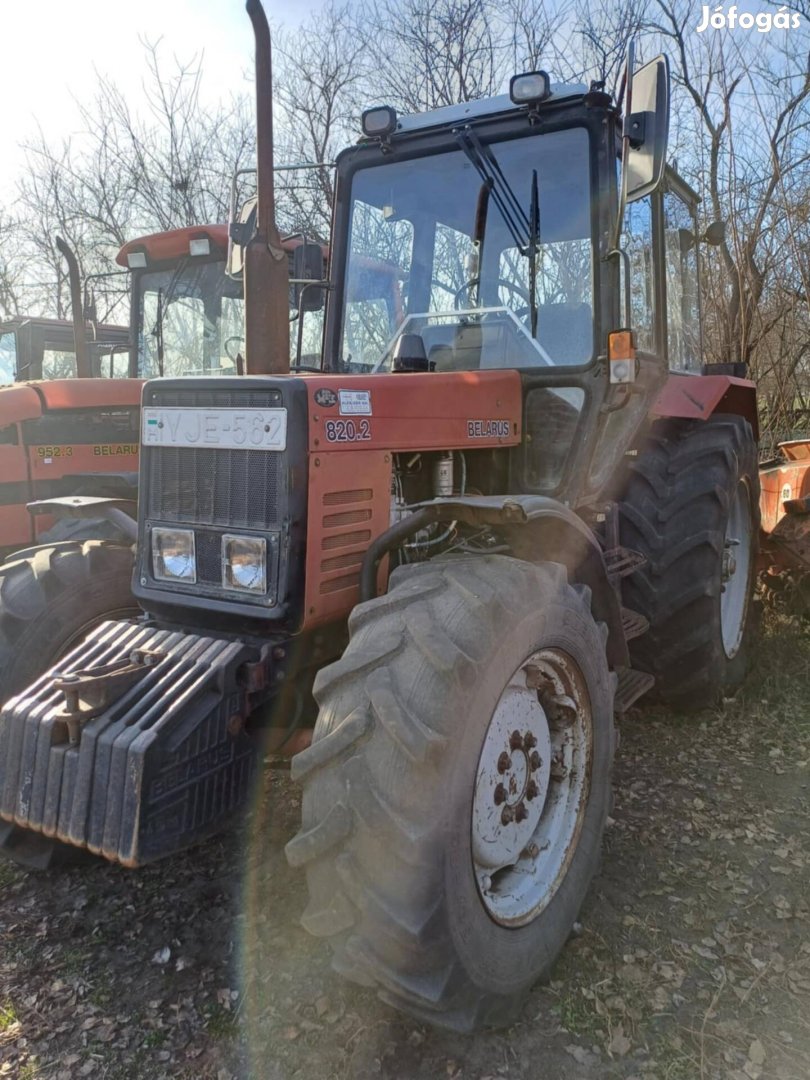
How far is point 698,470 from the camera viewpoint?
387cm

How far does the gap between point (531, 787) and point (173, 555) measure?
1258 mm

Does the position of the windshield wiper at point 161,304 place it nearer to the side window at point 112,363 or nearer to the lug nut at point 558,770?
the side window at point 112,363

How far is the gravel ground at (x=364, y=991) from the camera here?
203 cm

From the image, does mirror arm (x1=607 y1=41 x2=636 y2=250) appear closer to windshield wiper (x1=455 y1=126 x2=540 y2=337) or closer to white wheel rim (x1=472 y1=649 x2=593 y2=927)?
windshield wiper (x1=455 y1=126 x2=540 y2=337)

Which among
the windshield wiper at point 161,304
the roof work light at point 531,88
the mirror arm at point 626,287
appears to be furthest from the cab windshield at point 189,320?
the mirror arm at point 626,287

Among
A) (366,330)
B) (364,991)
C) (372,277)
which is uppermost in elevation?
(372,277)

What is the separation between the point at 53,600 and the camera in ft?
9.25

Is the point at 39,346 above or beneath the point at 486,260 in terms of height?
above

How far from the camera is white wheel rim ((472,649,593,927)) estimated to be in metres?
2.14

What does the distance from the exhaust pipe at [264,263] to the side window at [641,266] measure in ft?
4.64

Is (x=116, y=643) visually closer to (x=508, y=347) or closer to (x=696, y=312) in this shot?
(x=508, y=347)

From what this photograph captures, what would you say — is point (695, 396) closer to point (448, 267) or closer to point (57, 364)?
point (448, 267)

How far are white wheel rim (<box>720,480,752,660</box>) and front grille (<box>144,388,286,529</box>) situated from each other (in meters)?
2.81

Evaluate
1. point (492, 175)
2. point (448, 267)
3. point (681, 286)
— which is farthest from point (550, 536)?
point (681, 286)
